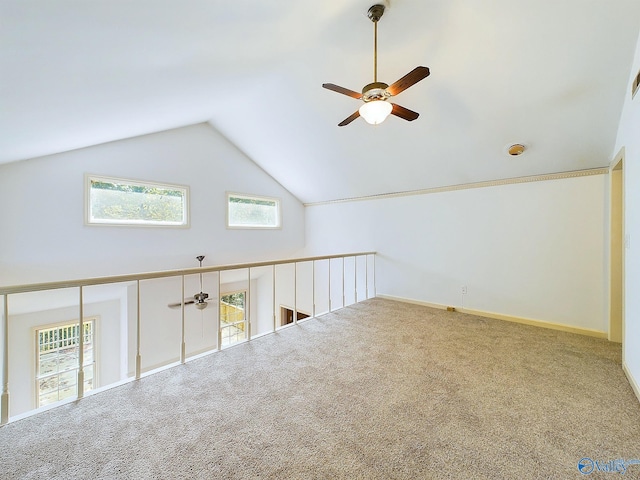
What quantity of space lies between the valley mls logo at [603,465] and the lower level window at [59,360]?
5818 millimetres

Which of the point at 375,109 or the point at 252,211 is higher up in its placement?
the point at 375,109

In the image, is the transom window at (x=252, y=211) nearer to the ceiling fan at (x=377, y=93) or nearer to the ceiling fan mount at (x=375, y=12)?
the ceiling fan at (x=377, y=93)

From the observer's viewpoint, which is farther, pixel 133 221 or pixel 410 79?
pixel 133 221

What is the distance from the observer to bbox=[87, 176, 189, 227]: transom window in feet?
12.4

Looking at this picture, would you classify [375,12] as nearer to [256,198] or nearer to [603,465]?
[603,465]

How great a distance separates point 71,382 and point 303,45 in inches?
240

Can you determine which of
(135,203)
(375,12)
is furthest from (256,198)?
(375,12)

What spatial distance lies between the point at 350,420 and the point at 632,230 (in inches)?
99.2

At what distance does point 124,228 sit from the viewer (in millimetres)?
3953

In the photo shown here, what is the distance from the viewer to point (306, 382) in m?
2.15

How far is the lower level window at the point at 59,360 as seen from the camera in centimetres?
421

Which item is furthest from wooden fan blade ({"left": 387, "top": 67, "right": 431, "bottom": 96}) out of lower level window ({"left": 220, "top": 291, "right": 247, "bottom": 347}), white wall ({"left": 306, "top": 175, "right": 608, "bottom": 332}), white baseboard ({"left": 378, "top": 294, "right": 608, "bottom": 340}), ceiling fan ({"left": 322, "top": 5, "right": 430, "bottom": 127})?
lower level window ({"left": 220, "top": 291, "right": 247, "bottom": 347})

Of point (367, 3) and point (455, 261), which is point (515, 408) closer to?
point (455, 261)

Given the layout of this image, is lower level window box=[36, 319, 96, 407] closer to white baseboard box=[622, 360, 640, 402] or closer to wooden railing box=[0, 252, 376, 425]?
wooden railing box=[0, 252, 376, 425]
